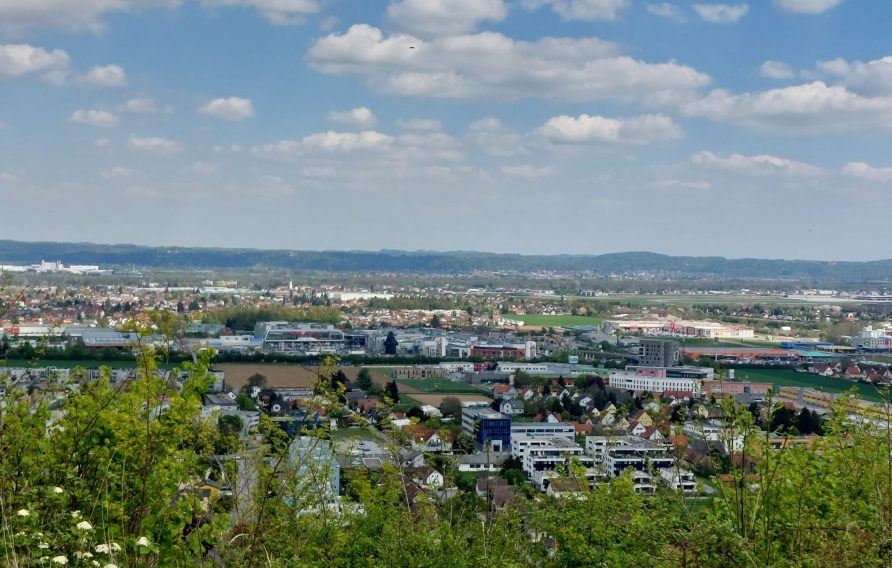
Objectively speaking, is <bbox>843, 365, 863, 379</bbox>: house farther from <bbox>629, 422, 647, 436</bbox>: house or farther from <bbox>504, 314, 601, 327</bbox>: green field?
<bbox>504, 314, 601, 327</bbox>: green field

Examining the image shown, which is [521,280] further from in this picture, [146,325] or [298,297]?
[146,325]


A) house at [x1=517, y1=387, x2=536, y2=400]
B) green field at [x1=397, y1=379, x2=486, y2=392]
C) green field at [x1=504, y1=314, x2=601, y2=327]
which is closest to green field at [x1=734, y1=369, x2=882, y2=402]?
house at [x1=517, y1=387, x2=536, y2=400]

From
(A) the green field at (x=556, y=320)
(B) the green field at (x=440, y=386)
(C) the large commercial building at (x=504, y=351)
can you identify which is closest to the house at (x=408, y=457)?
(B) the green field at (x=440, y=386)

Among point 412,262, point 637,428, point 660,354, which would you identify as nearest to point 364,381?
point 637,428

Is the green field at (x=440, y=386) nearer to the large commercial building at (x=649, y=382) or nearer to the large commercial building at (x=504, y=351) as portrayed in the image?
the large commercial building at (x=649, y=382)

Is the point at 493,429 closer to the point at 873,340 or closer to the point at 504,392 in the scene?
the point at 504,392

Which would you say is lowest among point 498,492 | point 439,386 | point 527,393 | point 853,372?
point 439,386

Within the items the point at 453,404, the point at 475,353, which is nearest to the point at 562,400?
the point at 453,404
